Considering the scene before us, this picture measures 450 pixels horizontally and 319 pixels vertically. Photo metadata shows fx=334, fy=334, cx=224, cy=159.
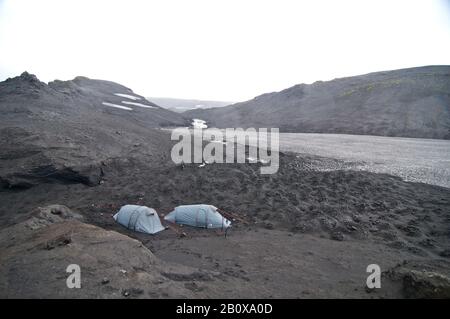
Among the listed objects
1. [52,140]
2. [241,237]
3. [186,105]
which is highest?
[186,105]

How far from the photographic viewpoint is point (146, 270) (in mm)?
7543

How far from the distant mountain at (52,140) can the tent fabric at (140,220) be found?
194 inches

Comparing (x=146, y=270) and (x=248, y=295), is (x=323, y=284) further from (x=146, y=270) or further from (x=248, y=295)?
(x=146, y=270)

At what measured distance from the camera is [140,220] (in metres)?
12.0

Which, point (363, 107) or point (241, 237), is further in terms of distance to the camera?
point (363, 107)

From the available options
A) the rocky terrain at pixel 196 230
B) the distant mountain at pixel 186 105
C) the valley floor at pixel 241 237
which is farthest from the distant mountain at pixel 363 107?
the distant mountain at pixel 186 105

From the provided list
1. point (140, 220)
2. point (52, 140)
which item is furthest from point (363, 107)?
point (140, 220)

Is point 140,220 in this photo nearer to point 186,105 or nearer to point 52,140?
point 52,140

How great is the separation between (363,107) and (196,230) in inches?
1524

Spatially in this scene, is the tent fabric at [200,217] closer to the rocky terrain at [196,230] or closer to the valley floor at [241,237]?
the valley floor at [241,237]

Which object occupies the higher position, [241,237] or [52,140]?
[52,140]

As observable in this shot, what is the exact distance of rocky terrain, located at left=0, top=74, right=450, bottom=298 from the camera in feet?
23.7

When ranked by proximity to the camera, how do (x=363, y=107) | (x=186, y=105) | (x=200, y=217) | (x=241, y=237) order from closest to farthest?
(x=241, y=237)
(x=200, y=217)
(x=363, y=107)
(x=186, y=105)
